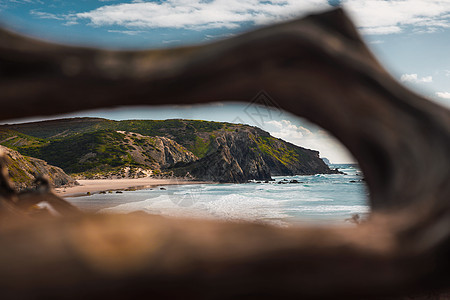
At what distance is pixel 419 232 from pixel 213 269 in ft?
2.12

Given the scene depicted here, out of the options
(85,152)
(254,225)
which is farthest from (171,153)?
(254,225)

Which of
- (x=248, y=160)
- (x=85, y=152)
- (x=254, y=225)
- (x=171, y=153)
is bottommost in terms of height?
(x=248, y=160)

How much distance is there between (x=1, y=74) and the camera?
102cm

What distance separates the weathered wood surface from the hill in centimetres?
7646

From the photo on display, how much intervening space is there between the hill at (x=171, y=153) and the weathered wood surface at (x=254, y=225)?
76456 mm

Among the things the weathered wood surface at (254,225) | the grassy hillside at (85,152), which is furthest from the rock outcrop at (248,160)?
the weathered wood surface at (254,225)

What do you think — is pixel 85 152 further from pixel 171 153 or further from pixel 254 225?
pixel 254 225

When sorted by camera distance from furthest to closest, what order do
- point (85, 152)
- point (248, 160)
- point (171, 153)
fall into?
point (171, 153), point (248, 160), point (85, 152)

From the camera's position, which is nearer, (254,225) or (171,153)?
(254,225)

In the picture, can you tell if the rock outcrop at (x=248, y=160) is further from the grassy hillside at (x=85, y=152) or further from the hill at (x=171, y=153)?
the grassy hillside at (x=85, y=152)

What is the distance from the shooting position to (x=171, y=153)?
116m

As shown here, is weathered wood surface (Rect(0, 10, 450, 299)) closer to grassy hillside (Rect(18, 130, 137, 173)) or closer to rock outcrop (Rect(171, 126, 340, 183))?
rock outcrop (Rect(171, 126, 340, 183))

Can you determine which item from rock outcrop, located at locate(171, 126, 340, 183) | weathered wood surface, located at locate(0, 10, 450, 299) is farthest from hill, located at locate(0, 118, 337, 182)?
weathered wood surface, located at locate(0, 10, 450, 299)

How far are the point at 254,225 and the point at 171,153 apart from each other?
11625 centimetres
